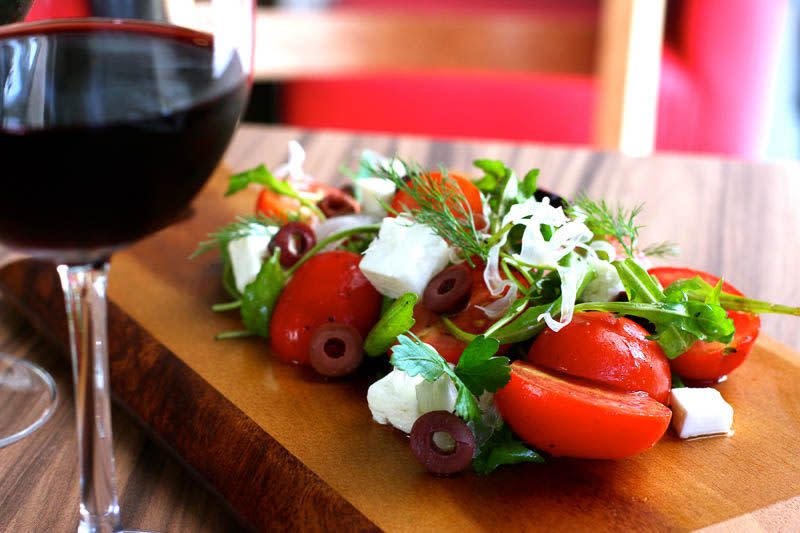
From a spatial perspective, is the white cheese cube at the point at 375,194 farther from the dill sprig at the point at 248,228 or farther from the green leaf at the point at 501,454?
the green leaf at the point at 501,454

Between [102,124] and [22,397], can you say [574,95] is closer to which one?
[22,397]

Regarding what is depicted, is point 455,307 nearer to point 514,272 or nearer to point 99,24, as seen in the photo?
point 514,272

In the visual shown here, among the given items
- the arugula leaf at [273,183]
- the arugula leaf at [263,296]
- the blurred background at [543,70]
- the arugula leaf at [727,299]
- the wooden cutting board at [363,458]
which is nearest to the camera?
the wooden cutting board at [363,458]

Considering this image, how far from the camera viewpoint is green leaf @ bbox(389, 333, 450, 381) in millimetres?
697

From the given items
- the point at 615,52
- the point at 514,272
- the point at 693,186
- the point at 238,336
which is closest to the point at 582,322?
the point at 514,272

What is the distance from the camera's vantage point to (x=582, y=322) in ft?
2.48

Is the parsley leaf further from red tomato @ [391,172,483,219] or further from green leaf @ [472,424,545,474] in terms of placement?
red tomato @ [391,172,483,219]

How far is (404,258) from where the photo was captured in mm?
829

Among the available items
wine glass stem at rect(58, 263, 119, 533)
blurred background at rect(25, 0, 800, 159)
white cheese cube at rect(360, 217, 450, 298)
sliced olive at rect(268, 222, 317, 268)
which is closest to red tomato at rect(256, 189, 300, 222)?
sliced olive at rect(268, 222, 317, 268)

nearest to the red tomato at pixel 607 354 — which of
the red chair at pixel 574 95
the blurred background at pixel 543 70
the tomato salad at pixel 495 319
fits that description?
the tomato salad at pixel 495 319

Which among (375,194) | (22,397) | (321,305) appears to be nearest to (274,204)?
(375,194)

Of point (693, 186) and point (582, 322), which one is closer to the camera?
point (582, 322)

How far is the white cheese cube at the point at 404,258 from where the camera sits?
83 centimetres

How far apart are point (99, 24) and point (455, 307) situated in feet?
1.28
